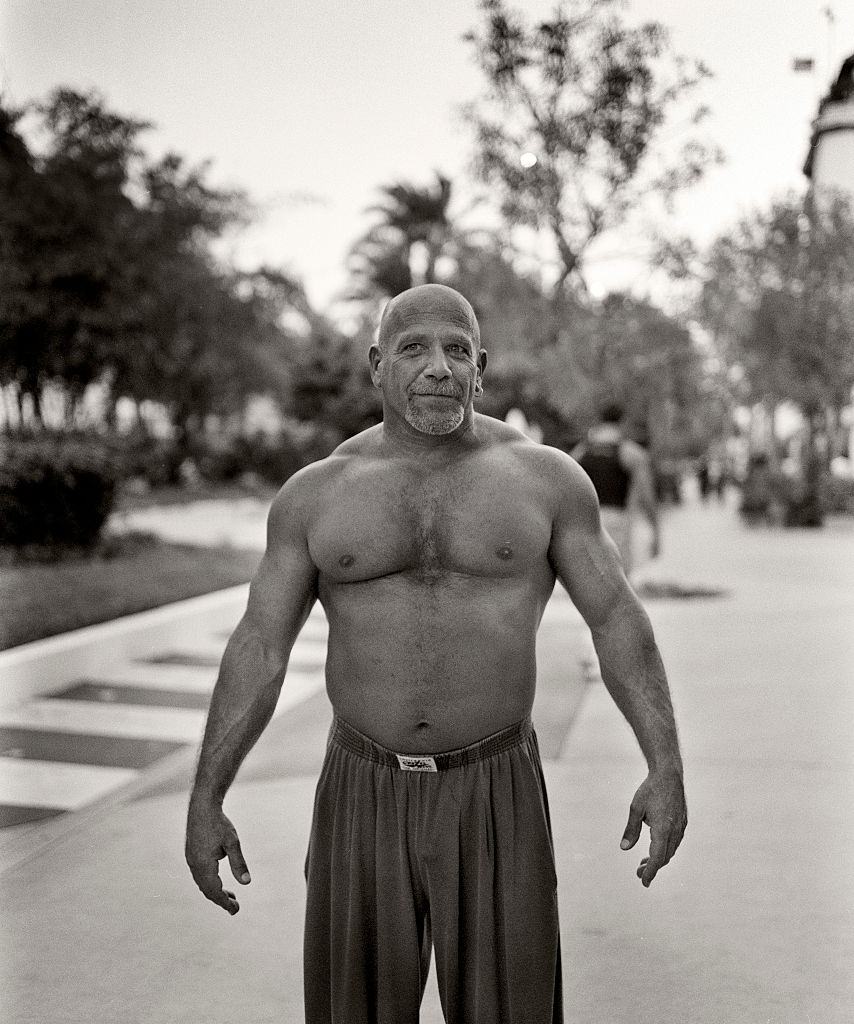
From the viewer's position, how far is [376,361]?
2279 mm

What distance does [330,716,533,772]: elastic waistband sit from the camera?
220cm

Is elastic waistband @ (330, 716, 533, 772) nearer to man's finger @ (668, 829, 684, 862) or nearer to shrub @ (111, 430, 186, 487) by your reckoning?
man's finger @ (668, 829, 684, 862)

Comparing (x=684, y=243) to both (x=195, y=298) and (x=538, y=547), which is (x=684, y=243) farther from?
(x=538, y=547)

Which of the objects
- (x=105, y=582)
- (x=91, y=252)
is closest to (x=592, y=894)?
(x=105, y=582)

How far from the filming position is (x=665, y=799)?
2.17 metres

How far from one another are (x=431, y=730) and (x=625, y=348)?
13009 millimetres

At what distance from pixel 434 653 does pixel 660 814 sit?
1.61 ft

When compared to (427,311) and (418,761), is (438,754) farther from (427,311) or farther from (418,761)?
(427,311)

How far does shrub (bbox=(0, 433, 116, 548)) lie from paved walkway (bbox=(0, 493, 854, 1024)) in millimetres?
4282

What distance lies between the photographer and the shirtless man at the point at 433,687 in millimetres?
2154

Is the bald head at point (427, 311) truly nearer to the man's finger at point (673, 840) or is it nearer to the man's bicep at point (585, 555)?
the man's bicep at point (585, 555)

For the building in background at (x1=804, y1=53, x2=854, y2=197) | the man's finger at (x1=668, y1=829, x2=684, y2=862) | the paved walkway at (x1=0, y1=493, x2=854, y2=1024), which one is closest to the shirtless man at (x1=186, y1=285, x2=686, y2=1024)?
the man's finger at (x1=668, y1=829, x2=684, y2=862)

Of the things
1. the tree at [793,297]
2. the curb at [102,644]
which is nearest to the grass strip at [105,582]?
the curb at [102,644]

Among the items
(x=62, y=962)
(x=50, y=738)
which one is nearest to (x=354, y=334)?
(x=50, y=738)
